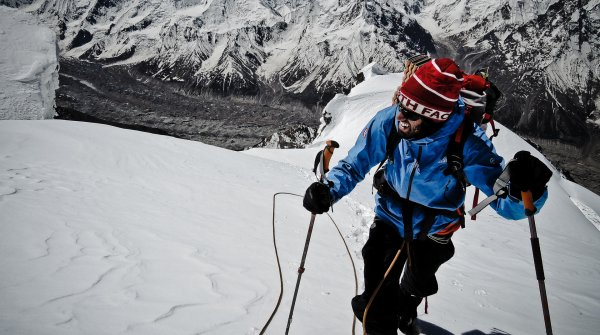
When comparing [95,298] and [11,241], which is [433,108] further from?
[11,241]

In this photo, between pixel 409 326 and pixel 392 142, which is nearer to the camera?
pixel 392 142


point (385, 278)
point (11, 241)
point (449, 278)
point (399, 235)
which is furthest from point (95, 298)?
point (449, 278)

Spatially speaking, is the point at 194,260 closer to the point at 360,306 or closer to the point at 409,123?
the point at 360,306

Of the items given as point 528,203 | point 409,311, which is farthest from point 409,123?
point 409,311

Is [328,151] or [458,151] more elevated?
[458,151]

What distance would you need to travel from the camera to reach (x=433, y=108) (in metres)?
2.55

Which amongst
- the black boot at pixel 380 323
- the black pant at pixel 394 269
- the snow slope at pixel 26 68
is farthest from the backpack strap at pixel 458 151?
the snow slope at pixel 26 68

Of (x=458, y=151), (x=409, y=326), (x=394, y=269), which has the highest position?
(x=458, y=151)

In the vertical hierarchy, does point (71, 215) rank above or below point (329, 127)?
above

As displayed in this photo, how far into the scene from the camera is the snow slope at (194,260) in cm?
297

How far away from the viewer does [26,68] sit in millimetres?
28125

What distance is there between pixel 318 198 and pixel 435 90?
1302 millimetres

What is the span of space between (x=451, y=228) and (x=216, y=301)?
239 centimetres

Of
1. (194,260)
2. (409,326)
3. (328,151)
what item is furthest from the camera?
(194,260)
